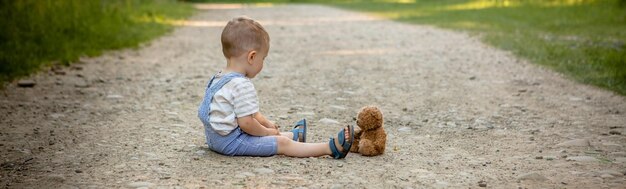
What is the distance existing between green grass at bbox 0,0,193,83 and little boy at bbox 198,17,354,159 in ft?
13.3

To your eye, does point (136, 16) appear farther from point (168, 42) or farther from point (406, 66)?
point (406, 66)

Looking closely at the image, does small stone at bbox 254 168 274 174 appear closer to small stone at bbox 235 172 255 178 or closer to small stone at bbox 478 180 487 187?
small stone at bbox 235 172 255 178

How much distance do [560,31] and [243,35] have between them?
33.5ft

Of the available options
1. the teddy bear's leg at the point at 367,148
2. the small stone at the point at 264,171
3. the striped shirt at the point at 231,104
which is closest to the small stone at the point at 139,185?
the small stone at the point at 264,171

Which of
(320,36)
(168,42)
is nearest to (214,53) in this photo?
(168,42)

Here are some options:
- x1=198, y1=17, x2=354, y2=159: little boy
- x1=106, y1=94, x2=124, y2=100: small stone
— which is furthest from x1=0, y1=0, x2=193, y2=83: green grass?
x1=198, y1=17, x2=354, y2=159: little boy

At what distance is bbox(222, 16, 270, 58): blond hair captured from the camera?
4309 mm

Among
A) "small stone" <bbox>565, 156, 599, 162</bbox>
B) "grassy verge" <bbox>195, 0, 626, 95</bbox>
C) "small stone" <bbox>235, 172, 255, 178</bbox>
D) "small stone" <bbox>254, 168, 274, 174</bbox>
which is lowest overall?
"grassy verge" <bbox>195, 0, 626, 95</bbox>

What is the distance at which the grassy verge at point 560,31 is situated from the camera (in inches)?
333

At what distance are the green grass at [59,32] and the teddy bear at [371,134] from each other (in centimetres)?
463

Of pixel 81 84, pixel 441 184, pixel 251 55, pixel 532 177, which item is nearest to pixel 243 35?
pixel 251 55

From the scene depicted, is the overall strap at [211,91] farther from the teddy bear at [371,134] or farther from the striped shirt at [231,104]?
the teddy bear at [371,134]

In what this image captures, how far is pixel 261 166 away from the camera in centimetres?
416

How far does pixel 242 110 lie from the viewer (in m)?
4.31
